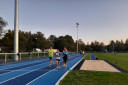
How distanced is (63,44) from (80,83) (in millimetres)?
87868

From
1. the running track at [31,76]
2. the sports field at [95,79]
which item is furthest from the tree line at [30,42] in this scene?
the sports field at [95,79]

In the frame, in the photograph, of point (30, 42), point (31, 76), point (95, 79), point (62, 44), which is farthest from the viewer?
point (62, 44)

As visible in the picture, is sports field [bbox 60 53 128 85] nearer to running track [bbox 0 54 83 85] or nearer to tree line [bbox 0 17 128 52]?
running track [bbox 0 54 83 85]

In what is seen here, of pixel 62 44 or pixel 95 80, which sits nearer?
pixel 95 80

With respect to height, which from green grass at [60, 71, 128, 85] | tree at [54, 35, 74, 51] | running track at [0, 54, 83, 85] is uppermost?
tree at [54, 35, 74, 51]

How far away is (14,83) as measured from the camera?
6508 millimetres

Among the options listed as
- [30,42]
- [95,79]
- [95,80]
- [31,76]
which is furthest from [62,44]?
[95,80]

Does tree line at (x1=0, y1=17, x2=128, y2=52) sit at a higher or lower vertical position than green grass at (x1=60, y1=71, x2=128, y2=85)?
higher

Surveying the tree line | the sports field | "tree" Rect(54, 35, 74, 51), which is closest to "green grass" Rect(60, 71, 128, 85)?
the sports field

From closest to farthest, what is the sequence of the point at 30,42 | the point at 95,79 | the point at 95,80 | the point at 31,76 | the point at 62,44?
1. the point at 95,80
2. the point at 95,79
3. the point at 31,76
4. the point at 30,42
5. the point at 62,44

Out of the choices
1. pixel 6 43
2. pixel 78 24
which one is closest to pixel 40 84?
pixel 6 43

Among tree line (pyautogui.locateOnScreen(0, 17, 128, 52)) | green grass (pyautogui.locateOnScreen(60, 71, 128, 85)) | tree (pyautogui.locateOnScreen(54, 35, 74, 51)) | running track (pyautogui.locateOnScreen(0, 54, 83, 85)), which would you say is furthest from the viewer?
tree (pyautogui.locateOnScreen(54, 35, 74, 51))

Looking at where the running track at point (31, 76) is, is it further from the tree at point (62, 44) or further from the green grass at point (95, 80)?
the tree at point (62, 44)

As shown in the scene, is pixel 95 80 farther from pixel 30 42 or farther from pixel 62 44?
pixel 62 44
